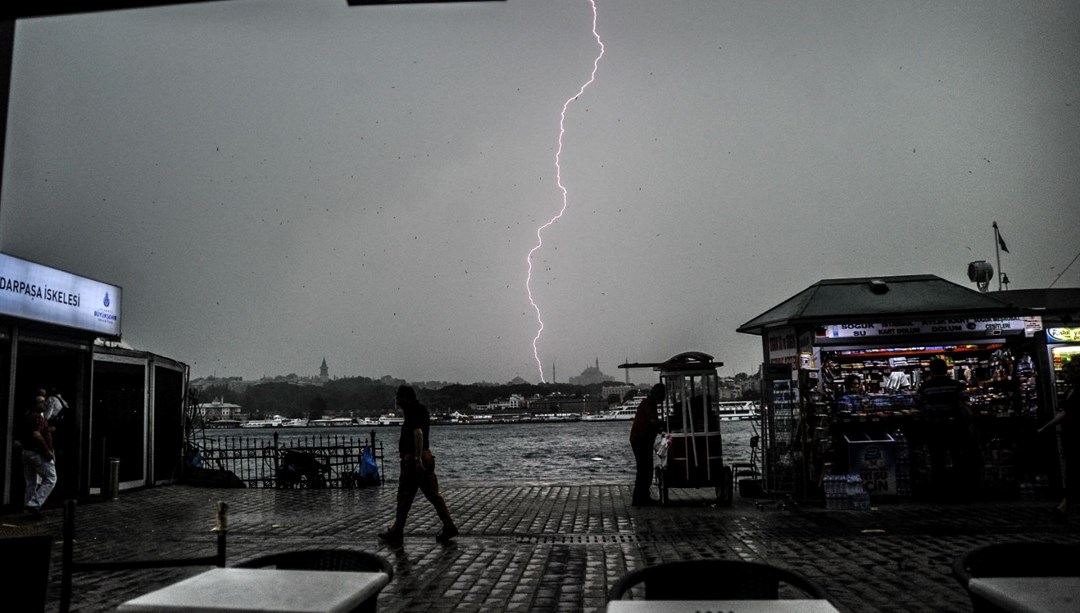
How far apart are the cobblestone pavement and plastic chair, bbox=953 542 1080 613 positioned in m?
2.45

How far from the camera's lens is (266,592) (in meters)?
2.87

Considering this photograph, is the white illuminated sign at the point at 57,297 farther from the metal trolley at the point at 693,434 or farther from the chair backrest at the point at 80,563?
the chair backrest at the point at 80,563

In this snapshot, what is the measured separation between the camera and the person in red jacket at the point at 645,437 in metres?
11.6

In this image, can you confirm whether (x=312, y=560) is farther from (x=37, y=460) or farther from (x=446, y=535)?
(x=37, y=460)

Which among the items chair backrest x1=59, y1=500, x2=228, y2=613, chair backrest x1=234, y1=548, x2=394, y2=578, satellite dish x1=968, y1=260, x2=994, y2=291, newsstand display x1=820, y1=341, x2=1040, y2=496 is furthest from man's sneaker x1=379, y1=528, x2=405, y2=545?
satellite dish x1=968, y1=260, x2=994, y2=291

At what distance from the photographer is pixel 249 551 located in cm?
822

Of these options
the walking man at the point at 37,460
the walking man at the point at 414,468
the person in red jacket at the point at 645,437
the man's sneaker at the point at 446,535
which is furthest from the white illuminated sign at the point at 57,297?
the person in red jacket at the point at 645,437

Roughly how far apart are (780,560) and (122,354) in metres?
14.2

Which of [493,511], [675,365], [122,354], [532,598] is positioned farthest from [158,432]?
A: [532,598]

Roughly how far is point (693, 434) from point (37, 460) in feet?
31.7

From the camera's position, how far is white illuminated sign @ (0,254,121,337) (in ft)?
39.0

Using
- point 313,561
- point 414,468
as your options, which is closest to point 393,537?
point 414,468

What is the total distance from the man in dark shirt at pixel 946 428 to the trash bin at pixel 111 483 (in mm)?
13751

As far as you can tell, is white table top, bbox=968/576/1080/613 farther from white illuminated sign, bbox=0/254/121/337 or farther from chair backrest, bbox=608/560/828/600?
white illuminated sign, bbox=0/254/121/337
